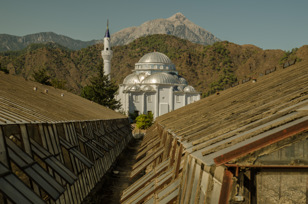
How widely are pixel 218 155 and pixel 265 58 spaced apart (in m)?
160

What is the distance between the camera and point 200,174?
21.4ft

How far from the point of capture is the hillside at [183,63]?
5925 inches

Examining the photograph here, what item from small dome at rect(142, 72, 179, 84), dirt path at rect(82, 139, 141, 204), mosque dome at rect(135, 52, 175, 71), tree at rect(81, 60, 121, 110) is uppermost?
mosque dome at rect(135, 52, 175, 71)

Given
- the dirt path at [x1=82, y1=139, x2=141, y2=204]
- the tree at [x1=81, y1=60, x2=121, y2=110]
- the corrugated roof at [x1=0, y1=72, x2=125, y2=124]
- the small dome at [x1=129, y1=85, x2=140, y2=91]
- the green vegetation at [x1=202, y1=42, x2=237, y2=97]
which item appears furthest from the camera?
the green vegetation at [x1=202, y1=42, x2=237, y2=97]

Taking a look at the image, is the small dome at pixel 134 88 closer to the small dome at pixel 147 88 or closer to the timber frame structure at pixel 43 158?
the small dome at pixel 147 88

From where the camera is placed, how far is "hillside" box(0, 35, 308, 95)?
15050 centimetres

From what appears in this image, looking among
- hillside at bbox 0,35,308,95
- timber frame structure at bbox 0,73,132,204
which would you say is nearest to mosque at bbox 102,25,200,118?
hillside at bbox 0,35,308,95

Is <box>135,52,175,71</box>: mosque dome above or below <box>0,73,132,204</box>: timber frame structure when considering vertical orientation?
above

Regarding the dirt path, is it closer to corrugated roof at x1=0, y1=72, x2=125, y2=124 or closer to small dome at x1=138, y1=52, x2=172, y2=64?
corrugated roof at x1=0, y1=72, x2=125, y2=124

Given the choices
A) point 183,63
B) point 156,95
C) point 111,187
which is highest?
point 183,63

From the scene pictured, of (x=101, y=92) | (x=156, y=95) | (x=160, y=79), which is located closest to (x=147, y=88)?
(x=156, y=95)

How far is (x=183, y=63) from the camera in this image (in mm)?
157375

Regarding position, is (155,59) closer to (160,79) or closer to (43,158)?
(160,79)

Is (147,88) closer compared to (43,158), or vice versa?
(43,158)
